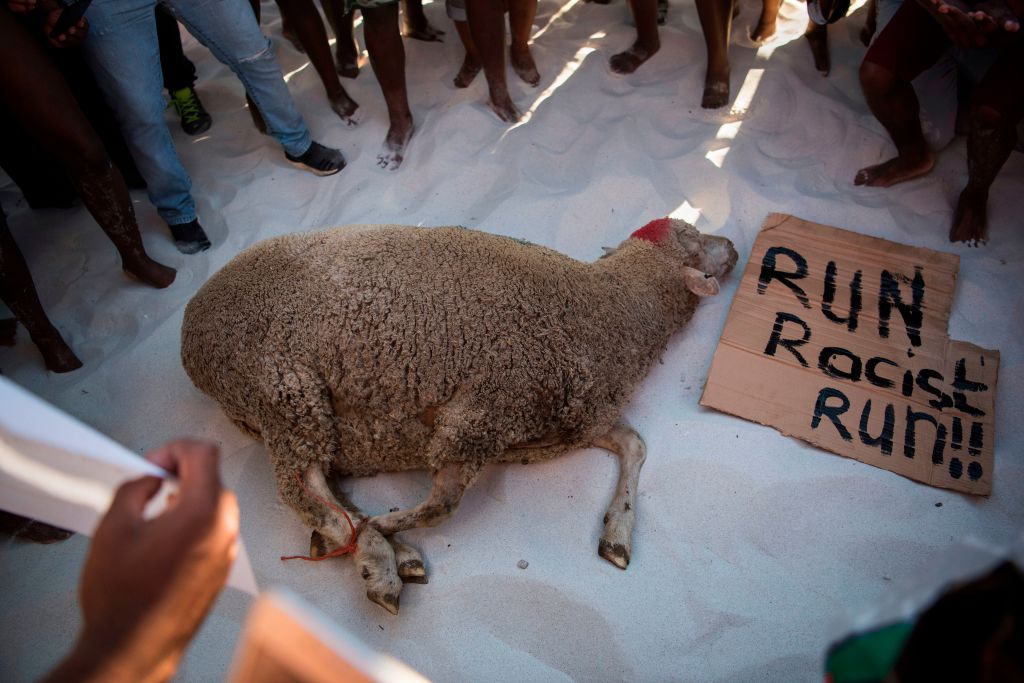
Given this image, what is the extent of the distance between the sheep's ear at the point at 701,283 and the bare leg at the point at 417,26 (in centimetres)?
242

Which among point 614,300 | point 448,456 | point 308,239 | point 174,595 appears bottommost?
point 448,456

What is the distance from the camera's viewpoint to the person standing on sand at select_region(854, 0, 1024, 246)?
240 centimetres

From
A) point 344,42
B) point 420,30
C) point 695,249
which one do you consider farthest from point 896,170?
point 344,42

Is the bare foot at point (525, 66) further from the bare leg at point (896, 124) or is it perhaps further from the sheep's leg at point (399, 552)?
the sheep's leg at point (399, 552)

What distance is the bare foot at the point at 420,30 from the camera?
3.88m

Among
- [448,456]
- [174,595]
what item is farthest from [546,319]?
[174,595]

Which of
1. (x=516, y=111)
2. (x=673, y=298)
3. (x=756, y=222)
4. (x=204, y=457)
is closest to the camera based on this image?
(x=204, y=457)

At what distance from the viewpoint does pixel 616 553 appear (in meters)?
1.98

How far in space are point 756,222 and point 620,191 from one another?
0.66 meters

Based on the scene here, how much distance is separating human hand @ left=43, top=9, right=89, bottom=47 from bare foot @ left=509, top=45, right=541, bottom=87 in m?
2.08

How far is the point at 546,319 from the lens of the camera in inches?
81.2

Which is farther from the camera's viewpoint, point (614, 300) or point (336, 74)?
point (336, 74)

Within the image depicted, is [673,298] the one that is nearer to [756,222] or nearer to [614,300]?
[614,300]

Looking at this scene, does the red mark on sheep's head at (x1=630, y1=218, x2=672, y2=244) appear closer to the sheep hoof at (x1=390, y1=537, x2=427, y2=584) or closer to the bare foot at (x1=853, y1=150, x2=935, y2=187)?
the bare foot at (x1=853, y1=150, x2=935, y2=187)
